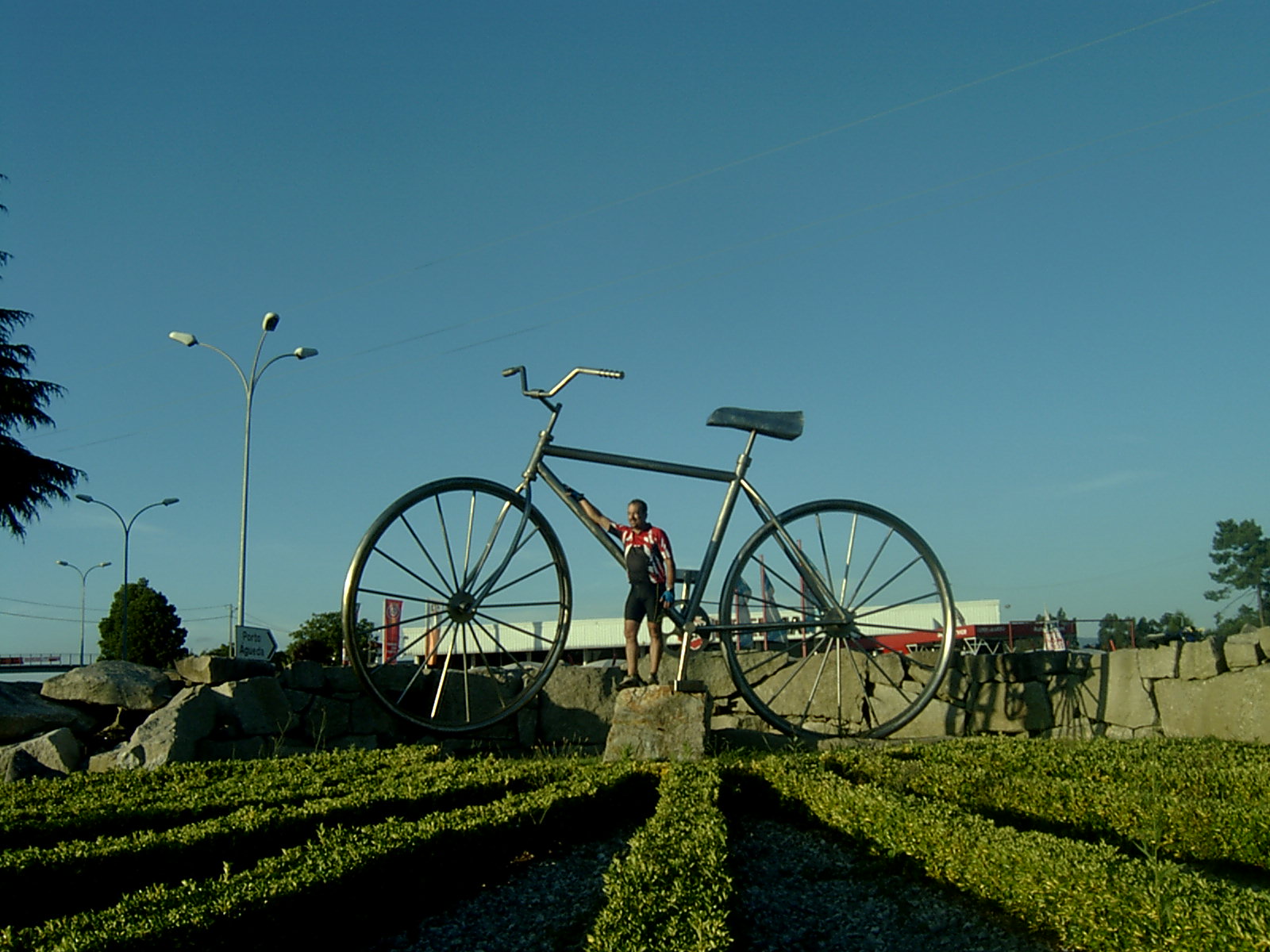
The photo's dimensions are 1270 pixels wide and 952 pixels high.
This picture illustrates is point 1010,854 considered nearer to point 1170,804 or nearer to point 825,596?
point 1170,804

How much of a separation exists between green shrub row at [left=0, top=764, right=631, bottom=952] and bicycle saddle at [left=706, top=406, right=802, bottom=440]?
12.9 ft

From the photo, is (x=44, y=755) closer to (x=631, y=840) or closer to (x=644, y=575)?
(x=644, y=575)

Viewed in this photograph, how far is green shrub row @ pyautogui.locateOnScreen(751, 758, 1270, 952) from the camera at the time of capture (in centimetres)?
285

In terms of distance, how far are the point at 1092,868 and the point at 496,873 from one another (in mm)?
2371

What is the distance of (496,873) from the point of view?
4371 millimetres

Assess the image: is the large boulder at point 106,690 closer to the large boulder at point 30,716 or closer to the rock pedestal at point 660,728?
the large boulder at point 30,716

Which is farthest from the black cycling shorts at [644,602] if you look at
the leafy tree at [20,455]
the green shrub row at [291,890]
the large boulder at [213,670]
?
the leafy tree at [20,455]

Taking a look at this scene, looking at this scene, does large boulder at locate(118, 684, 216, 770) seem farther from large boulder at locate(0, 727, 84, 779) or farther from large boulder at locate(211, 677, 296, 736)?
large boulder at locate(0, 727, 84, 779)

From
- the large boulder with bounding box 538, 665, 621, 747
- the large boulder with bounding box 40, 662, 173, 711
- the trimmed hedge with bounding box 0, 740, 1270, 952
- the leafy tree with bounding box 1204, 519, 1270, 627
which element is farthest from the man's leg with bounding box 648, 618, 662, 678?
the leafy tree with bounding box 1204, 519, 1270, 627

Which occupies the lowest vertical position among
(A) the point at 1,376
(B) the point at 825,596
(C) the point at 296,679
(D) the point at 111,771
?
(D) the point at 111,771

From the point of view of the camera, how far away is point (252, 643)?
15.1m

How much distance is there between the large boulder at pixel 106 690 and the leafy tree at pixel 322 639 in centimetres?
156

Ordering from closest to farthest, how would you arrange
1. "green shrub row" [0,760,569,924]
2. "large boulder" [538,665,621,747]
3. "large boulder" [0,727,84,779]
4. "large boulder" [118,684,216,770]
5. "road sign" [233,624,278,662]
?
"green shrub row" [0,760,569,924] < "large boulder" [0,727,84,779] < "large boulder" [118,684,216,770] < "large boulder" [538,665,621,747] < "road sign" [233,624,278,662]

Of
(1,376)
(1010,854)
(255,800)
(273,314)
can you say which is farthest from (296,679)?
(1,376)
